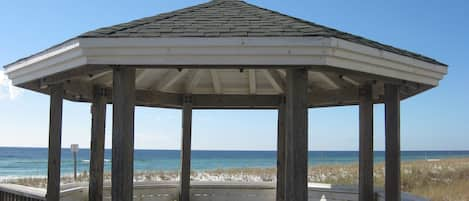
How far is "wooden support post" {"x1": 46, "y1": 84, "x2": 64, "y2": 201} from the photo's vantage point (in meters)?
7.30

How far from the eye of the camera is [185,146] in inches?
448

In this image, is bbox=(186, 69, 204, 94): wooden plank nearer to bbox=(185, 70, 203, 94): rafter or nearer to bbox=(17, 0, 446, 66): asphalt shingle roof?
bbox=(185, 70, 203, 94): rafter

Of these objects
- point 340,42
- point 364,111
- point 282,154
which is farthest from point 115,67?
point 282,154

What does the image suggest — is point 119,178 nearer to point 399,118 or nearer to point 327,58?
point 327,58

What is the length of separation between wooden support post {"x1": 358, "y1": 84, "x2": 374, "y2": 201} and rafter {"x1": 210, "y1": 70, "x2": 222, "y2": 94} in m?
2.89

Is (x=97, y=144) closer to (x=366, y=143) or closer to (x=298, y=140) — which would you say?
(x=366, y=143)

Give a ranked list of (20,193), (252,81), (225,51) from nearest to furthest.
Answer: (225,51), (20,193), (252,81)

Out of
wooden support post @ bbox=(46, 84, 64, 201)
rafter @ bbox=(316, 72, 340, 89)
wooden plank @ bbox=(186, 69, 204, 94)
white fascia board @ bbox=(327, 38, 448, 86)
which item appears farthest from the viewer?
wooden plank @ bbox=(186, 69, 204, 94)

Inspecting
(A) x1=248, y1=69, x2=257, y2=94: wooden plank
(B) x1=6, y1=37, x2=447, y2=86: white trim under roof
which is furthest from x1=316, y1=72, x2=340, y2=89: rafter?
(B) x1=6, y1=37, x2=447, y2=86: white trim under roof

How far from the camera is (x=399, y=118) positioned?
23.4ft

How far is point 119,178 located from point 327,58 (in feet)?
8.67

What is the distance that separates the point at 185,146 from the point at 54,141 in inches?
168

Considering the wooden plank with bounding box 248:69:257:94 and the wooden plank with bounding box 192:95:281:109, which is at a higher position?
the wooden plank with bounding box 248:69:257:94

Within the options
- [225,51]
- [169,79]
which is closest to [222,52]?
[225,51]
